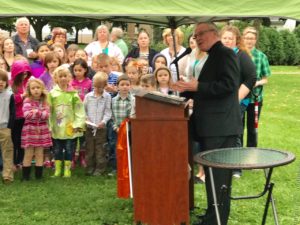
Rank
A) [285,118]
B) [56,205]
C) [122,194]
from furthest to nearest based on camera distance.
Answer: [285,118] < [56,205] < [122,194]

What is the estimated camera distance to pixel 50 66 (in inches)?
298

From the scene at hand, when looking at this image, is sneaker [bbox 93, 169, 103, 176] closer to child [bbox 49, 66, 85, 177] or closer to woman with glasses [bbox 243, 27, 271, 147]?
child [bbox 49, 66, 85, 177]

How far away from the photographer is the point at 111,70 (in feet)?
26.2

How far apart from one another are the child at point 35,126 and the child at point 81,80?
23.0 inches

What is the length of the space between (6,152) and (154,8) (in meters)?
3.16

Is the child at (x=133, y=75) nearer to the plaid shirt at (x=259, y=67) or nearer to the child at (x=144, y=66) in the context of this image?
the child at (x=144, y=66)

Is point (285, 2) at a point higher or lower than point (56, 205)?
higher

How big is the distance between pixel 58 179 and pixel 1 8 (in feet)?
10.0

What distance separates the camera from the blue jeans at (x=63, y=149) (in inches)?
287

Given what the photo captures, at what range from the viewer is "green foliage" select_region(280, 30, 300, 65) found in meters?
29.8

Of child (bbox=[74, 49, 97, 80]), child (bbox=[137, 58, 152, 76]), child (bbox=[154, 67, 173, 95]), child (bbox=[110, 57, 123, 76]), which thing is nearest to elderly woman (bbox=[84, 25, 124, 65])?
child (bbox=[110, 57, 123, 76])

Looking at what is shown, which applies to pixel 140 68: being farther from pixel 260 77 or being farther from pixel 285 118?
pixel 285 118

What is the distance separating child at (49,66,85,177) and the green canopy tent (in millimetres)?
2436

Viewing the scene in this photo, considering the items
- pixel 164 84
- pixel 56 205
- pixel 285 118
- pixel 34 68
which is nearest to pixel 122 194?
pixel 56 205
